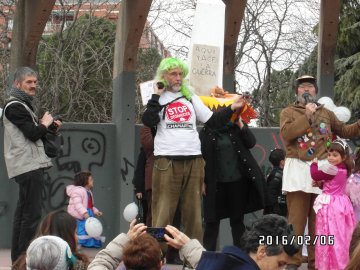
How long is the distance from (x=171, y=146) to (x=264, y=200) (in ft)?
4.02

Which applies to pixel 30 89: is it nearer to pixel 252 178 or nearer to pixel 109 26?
pixel 252 178

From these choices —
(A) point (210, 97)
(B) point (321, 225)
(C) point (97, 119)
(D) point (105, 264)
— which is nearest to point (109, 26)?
(C) point (97, 119)

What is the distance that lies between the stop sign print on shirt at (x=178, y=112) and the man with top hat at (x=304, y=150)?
1043 millimetres

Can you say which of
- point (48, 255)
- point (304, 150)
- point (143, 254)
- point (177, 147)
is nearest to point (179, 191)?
point (177, 147)

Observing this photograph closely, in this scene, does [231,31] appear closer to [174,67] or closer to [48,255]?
[174,67]

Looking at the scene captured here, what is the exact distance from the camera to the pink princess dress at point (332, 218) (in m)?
7.29

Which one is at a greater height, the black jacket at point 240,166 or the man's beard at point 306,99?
the man's beard at point 306,99

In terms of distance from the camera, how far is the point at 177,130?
739 centimetres

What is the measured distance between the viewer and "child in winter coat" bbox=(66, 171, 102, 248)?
1038 centimetres

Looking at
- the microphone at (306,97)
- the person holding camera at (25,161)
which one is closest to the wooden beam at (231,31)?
the microphone at (306,97)

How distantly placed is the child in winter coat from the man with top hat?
329 centimetres

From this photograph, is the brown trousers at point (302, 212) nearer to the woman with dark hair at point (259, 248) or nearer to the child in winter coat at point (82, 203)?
the woman with dark hair at point (259, 248)

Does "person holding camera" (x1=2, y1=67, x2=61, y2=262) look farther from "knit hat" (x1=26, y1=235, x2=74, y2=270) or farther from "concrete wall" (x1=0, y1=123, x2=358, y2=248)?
"concrete wall" (x1=0, y1=123, x2=358, y2=248)

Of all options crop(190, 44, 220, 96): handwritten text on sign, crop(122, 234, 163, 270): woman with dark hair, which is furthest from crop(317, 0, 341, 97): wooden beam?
crop(122, 234, 163, 270): woman with dark hair
